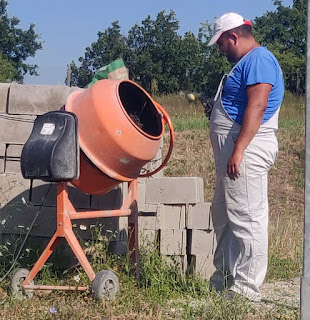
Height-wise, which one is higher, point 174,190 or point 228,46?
point 228,46

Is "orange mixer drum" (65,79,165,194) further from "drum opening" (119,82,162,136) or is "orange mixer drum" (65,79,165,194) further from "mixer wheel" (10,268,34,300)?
"mixer wheel" (10,268,34,300)

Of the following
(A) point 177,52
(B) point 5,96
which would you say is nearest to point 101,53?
(A) point 177,52

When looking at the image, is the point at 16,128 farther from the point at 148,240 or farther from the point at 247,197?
the point at 247,197

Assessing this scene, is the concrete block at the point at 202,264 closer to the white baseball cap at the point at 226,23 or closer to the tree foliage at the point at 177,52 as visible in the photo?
the white baseball cap at the point at 226,23

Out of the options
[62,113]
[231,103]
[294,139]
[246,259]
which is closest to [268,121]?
[231,103]

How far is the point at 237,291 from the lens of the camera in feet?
15.1

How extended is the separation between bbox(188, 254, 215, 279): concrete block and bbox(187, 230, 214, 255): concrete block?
0.04m

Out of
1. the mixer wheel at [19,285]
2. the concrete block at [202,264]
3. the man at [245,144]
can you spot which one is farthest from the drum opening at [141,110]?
the mixer wheel at [19,285]

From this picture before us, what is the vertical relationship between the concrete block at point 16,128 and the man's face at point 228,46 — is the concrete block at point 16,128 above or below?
below

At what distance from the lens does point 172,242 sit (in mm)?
5520

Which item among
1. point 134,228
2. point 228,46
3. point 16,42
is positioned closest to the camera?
point 228,46

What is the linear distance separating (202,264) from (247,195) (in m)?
1.14

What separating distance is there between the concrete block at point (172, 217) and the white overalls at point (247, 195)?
0.84 m

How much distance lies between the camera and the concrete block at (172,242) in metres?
5.50
